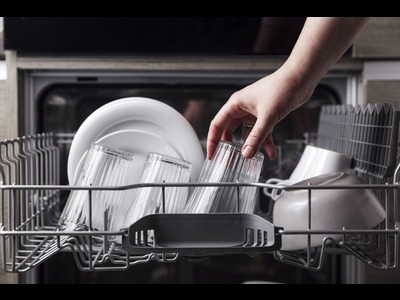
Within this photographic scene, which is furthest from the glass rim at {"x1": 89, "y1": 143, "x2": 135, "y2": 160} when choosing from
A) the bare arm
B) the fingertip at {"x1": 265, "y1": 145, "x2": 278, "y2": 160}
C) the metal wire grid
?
the metal wire grid

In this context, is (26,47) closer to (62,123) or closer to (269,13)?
(62,123)

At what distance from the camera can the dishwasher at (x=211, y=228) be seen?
1.89 feet

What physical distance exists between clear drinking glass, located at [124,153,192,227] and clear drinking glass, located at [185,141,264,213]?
0.02m

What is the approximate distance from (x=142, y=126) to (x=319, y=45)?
0.88 feet

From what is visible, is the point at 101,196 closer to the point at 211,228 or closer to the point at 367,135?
the point at 211,228

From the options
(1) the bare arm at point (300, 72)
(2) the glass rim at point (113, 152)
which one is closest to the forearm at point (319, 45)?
(1) the bare arm at point (300, 72)

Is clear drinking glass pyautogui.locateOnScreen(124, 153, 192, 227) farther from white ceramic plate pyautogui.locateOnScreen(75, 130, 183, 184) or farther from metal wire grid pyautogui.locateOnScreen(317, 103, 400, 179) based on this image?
metal wire grid pyautogui.locateOnScreen(317, 103, 400, 179)

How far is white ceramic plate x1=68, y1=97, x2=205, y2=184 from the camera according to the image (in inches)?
31.1

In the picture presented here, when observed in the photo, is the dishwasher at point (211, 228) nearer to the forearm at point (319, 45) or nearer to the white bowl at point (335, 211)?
the white bowl at point (335, 211)

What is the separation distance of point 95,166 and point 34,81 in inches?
18.7

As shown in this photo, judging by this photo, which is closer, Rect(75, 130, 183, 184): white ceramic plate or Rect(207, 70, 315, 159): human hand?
Rect(207, 70, 315, 159): human hand

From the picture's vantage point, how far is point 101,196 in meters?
0.67

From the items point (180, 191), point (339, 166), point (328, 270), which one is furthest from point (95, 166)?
point (328, 270)

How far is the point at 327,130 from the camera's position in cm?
109
